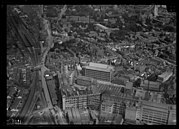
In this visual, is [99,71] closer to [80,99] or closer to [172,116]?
[80,99]

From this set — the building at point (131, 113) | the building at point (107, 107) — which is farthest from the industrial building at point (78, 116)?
the building at point (131, 113)

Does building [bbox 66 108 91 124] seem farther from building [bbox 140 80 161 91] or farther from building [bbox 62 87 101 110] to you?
building [bbox 140 80 161 91]

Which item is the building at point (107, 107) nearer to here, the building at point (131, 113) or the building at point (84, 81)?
the building at point (131, 113)

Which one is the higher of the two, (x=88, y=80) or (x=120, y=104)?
(x=88, y=80)

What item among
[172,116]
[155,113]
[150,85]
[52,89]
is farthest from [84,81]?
[172,116]
